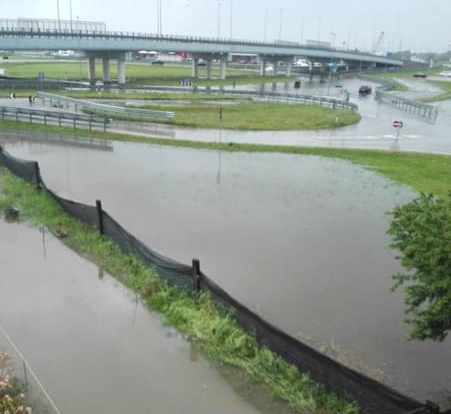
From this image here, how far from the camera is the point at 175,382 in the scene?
24.6 ft

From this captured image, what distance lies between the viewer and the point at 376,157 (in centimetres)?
2489

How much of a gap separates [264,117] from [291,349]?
32393 millimetres

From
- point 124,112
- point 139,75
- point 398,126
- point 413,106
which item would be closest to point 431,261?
point 398,126

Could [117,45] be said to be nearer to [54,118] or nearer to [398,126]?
[54,118]

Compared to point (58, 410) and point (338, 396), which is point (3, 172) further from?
point (338, 396)

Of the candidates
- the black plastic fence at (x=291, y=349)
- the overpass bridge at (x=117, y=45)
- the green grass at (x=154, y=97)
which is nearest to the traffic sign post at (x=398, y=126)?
the green grass at (x=154, y=97)

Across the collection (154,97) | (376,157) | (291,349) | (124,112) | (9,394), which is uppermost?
(291,349)

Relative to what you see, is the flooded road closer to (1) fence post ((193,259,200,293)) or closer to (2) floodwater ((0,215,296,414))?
(1) fence post ((193,259,200,293))

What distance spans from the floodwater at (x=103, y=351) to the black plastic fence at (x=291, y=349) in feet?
2.40

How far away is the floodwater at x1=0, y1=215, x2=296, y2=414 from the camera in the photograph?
7090 millimetres

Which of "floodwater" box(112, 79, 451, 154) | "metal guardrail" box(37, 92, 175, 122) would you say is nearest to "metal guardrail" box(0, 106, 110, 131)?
"floodwater" box(112, 79, 451, 154)

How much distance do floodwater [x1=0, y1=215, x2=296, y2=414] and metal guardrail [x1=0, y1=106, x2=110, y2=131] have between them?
19.8m

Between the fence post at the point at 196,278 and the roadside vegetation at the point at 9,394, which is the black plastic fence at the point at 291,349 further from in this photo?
the roadside vegetation at the point at 9,394

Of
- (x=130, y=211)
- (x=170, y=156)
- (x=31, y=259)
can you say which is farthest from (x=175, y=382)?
(x=170, y=156)
